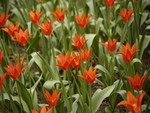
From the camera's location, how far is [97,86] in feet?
8.54

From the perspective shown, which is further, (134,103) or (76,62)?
(76,62)

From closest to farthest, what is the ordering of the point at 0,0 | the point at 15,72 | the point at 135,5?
the point at 15,72 < the point at 135,5 < the point at 0,0

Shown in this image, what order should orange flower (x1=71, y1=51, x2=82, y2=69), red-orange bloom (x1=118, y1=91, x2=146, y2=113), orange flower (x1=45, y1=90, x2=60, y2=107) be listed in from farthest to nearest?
orange flower (x1=71, y1=51, x2=82, y2=69) → orange flower (x1=45, y1=90, x2=60, y2=107) → red-orange bloom (x1=118, y1=91, x2=146, y2=113)

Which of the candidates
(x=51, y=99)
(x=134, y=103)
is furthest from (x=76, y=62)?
(x=134, y=103)

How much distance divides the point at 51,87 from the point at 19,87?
241 millimetres

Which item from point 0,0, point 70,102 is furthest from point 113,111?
point 0,0

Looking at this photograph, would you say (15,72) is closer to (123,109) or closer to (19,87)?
(19,87)

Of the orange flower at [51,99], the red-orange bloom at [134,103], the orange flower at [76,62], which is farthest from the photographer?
the orange flower at [76,62]

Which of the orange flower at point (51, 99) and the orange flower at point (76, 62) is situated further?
the orange flower at point (76, 62)

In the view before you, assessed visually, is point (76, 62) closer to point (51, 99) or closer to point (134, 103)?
point (51, 99)

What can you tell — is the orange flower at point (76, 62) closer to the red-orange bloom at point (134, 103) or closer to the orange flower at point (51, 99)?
the orange flower at point (51, 99)

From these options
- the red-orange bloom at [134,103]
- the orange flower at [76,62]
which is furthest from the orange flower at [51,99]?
the red-orange bloom at [134,103]

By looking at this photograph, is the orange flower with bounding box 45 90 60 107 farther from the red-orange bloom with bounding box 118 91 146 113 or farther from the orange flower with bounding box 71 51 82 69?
the red-orange bloom with bounding box 118 91 146 113

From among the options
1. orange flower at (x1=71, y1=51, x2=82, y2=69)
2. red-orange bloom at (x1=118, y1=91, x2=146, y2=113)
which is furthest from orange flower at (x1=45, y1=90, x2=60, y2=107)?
red-orange bloom at (x1=118, y1=91, x2=146, y2=113)
